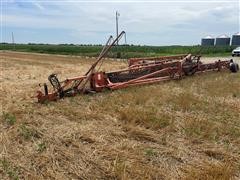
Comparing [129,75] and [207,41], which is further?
[207,41]

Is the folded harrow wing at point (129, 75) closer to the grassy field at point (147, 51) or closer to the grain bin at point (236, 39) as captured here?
the grassy field at point (147, 51)

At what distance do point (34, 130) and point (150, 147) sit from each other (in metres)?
2.11

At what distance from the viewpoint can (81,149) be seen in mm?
5766

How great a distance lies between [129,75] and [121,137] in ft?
21.6

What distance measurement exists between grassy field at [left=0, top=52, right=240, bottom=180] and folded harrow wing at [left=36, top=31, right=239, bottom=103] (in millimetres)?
379

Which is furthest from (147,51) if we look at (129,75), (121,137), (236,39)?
(121,137)

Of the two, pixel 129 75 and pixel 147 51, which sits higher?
pixel 129 75

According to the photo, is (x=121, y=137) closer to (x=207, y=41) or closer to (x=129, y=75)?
(x=129, y=75)

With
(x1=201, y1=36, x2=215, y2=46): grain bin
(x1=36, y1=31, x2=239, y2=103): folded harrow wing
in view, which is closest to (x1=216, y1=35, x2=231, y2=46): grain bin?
(x1=201, y1=36, x2=215, y2=46): grain bin

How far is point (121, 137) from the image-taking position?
21.2 feet

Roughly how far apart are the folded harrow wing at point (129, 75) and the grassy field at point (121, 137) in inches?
14.9

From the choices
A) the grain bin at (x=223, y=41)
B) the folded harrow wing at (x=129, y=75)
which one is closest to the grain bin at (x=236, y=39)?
the grain bin at (x=223, y=41)

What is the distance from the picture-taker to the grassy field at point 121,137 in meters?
4.98

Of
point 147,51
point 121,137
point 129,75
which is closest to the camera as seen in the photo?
point 121,137
